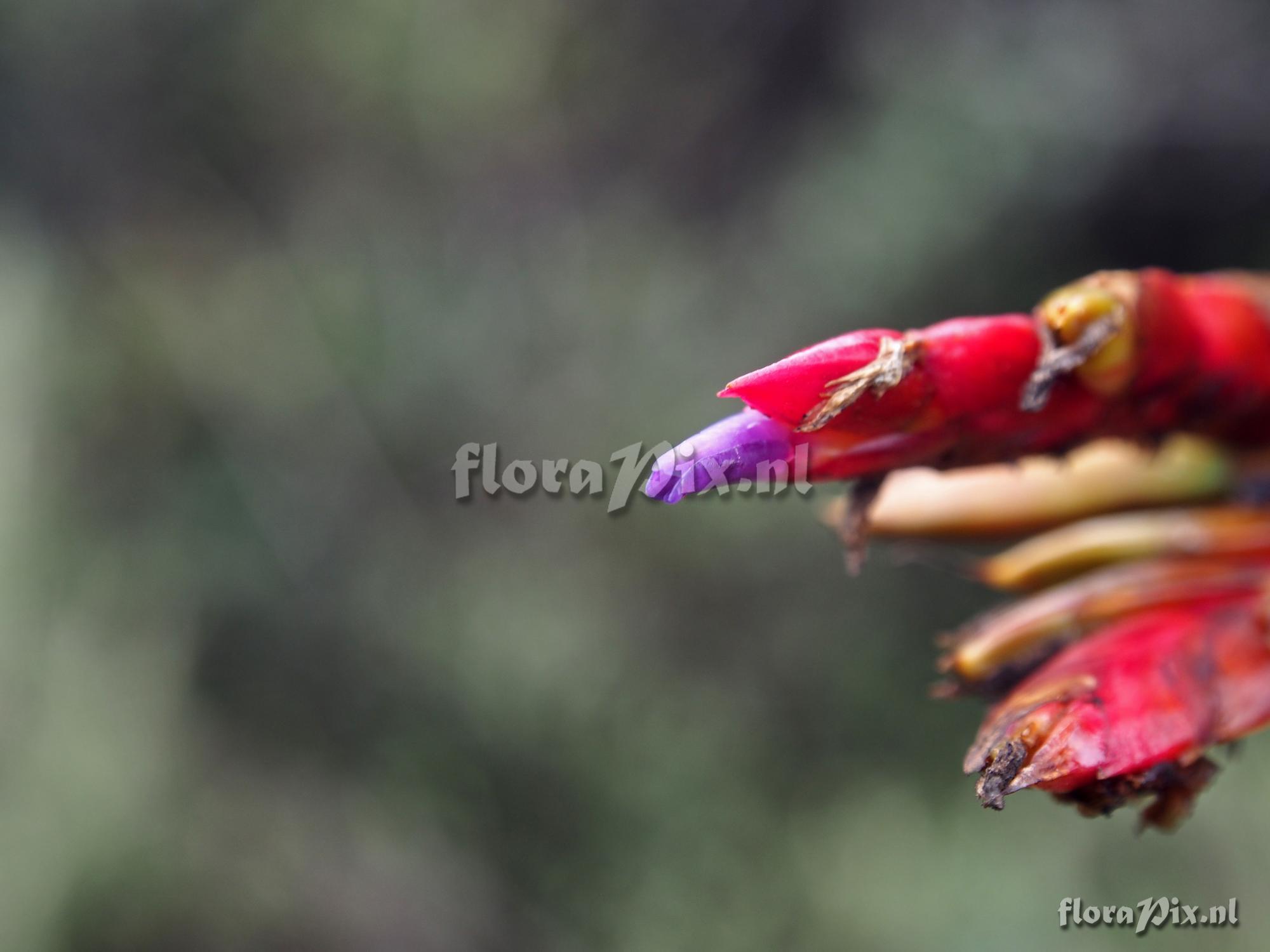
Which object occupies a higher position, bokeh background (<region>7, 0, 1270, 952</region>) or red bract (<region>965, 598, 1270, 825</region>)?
bokeh background (<region>7, 0, 1270, 952</region>)

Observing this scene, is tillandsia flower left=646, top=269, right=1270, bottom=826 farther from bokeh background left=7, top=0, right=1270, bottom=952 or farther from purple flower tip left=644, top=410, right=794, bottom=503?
bokeh background left=7, top=0, right=1270, bottom=952

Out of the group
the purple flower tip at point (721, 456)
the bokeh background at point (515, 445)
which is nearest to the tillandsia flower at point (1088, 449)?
the purple flower tip at point (721, 456)

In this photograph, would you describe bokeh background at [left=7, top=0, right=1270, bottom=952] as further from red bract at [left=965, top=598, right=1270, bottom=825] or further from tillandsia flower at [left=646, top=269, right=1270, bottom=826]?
red bract at [left=965, top=598, right=1270, bottom=825]

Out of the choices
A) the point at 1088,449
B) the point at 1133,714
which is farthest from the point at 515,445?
the point at 1133,714

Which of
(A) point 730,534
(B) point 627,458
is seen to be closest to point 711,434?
(B) point 627,458

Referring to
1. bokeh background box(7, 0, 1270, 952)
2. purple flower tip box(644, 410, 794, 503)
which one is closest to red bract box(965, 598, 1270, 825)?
purple flower tip box(644, 410, 794, 503)

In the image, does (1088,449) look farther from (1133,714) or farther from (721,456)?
(721,456)

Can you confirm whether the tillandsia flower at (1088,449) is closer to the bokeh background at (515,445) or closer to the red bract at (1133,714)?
the red bract at (1133,714)

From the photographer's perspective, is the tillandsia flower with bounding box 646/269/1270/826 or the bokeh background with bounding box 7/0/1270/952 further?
the bokeh background with bounding box 7/0/1270/952
